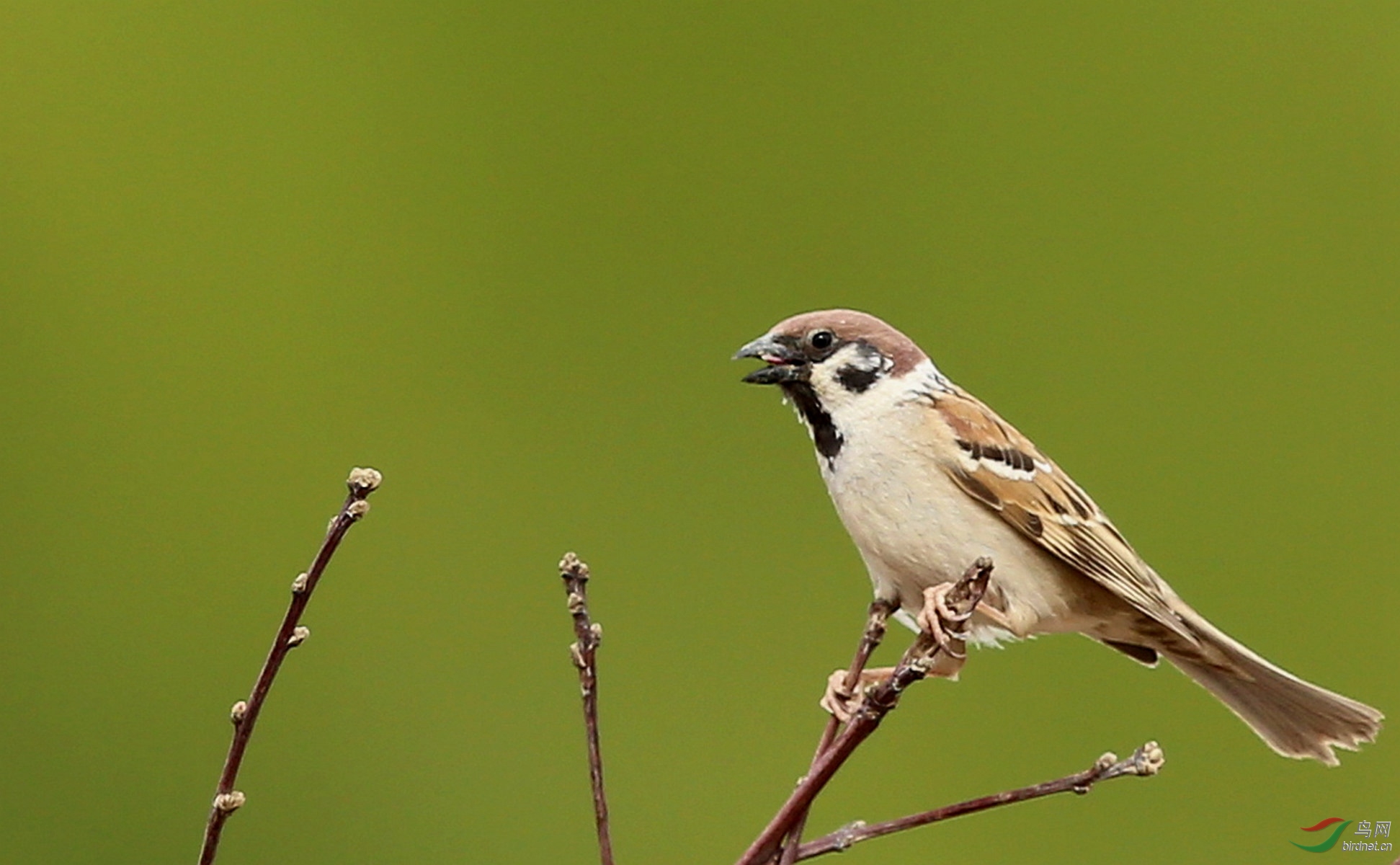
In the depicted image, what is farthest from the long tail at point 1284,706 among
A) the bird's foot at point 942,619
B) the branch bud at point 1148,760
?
the branch bud at point 1148,760

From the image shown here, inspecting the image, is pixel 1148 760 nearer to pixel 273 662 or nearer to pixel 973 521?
pixel 273 662

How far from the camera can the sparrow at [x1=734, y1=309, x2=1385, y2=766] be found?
1.95 metres

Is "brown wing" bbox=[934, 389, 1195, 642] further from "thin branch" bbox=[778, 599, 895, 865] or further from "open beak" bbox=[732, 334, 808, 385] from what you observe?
"thin branch" bbox=[778, 599, 895, 865]

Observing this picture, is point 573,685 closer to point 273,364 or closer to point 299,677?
point 299,677

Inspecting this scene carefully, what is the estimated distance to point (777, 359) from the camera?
1941mm

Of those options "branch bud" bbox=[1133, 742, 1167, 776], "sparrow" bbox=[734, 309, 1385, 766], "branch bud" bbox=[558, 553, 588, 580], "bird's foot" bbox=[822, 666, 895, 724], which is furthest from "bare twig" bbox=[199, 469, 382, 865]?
"sparrow" bbox=[734, 309, 1385, 766]

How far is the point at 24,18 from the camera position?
3529mm

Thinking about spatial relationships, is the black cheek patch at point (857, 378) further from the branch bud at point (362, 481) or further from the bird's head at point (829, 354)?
the branch bud at point (362, 481)

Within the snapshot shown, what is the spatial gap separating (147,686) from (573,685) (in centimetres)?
78

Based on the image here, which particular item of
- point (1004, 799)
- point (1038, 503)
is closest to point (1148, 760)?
point (1004, 799)

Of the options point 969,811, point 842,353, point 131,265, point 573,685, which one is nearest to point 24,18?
point 131,265

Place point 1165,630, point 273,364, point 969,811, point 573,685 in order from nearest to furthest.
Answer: point 969,811, point 1165,630, point 573,685, point 273,364

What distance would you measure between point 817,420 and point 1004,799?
2.74 ft

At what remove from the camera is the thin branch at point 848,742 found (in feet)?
3.62
